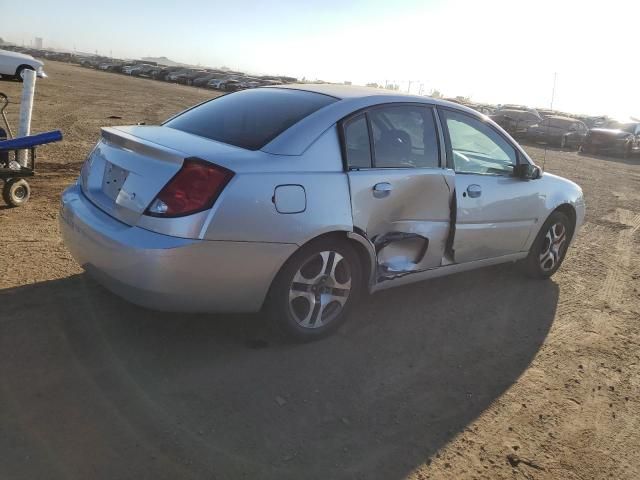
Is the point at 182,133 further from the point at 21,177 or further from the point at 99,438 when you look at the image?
the point at 21,177

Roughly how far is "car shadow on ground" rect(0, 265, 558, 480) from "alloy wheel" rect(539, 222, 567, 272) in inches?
48.5

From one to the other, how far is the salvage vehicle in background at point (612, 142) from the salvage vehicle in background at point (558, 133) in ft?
4.73

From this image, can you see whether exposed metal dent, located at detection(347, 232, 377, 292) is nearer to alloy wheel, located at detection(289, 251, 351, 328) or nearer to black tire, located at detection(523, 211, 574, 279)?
alloy wheel, located at detection(289, 251, 351, 328)

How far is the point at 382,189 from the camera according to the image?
3.72 metres

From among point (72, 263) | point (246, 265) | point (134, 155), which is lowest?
point (72, 263)

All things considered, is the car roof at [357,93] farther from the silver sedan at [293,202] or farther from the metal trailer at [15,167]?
the metal trailer at [15,167]

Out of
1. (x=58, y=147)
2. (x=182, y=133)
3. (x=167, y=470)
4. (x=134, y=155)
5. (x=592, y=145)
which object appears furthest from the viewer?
(x=592, y=145)

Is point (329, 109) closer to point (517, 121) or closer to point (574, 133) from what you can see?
point (574, 133)

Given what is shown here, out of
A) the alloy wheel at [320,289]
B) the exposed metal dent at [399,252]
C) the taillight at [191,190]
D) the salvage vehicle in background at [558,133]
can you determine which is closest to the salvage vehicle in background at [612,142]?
the salvage vehicle in background at [558,133]

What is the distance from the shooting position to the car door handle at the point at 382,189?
12.1 feet

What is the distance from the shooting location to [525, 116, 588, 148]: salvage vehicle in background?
85.2ft

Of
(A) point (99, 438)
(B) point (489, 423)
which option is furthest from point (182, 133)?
(B) point (489, 423)

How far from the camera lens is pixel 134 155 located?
328cm

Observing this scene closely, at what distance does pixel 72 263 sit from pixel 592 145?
80.3ft
